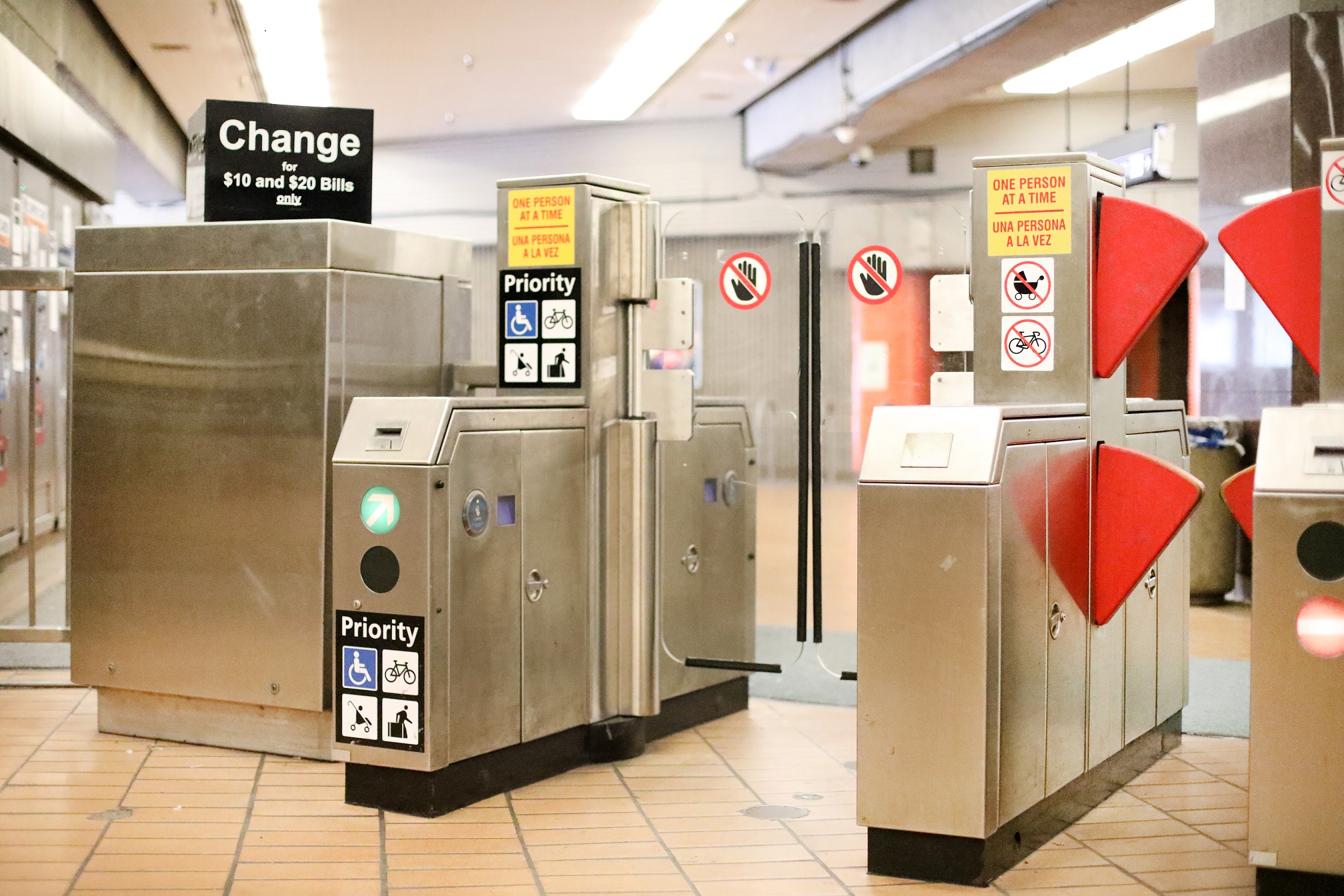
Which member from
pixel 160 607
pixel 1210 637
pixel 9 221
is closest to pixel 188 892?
pixel 160 607

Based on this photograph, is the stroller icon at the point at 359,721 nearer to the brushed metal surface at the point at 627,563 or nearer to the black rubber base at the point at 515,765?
the black rubber base at the point at 515,765

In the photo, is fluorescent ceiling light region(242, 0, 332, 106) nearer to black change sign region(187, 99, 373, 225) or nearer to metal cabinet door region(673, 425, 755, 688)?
black change sign region(187, 99, 373, 225)

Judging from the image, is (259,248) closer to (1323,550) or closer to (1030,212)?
(1030,212)

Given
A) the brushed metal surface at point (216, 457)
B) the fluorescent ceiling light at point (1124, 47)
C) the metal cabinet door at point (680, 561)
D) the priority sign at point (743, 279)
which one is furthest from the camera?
the fluorescent ceiling light at point (1124, 47)

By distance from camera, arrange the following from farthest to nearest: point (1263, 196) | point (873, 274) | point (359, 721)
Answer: point (1263, 196)
point (873, 274)
point (359, 721)

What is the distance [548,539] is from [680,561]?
0.66m

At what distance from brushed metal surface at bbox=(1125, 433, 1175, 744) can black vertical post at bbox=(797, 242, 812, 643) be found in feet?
2.87

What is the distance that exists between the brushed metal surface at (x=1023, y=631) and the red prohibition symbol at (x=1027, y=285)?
388mm

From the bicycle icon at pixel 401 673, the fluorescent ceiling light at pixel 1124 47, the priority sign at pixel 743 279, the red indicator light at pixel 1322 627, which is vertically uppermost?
the fluorescent ceiling light at pixel 1124 47

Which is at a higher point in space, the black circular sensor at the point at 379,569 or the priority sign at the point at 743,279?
the priority sign at the point at 743,279

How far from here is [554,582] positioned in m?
3.84

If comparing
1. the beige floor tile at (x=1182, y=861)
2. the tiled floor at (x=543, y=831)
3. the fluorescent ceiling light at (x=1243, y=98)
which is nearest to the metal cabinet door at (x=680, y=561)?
the tiled floor at (x=543, y=831)

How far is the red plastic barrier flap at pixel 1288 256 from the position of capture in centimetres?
297

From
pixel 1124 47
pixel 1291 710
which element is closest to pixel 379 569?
pixel 1291 710
